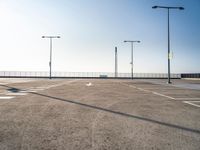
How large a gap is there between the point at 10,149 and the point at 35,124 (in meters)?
1.73

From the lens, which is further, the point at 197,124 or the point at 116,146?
the point at 197,124

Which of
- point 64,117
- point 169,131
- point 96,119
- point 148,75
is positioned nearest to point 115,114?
point 96,119

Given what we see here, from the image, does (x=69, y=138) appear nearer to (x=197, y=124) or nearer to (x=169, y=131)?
(x=169, y=131)

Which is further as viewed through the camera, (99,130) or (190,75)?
(190,75)

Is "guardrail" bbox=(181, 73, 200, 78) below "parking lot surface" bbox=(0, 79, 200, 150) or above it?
above

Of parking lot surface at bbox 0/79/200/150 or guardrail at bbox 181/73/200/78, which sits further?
guardrail at bbox 181/73/200/78

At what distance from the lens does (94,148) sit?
11.9ft

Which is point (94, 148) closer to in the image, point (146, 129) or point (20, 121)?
point (146, 129)

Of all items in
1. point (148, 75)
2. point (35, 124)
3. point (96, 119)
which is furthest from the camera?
point (148, 75)

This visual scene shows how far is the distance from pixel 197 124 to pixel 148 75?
6999 cm

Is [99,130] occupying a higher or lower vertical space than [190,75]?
lower

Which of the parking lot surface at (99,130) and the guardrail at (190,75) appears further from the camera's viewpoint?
the guardrail at (190,75)

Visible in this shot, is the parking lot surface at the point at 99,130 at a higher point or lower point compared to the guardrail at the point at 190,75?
lower

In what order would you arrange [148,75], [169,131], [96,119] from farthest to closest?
[148,75] < [96,119] < [169,131]
